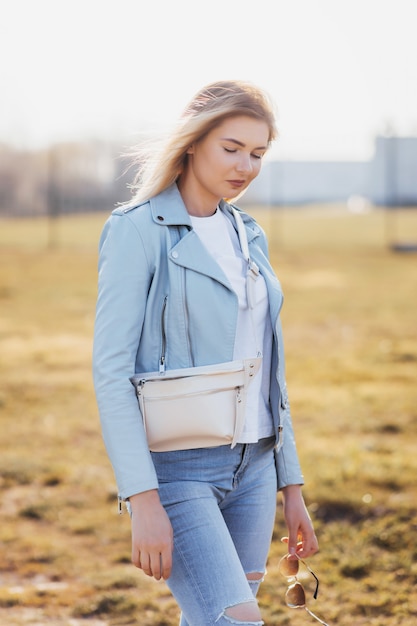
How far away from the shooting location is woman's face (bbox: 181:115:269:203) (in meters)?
2.16

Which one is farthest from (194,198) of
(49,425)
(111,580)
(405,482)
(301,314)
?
(301,314)

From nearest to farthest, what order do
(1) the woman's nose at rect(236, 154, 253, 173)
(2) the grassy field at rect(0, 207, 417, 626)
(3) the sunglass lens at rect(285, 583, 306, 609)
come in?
(1) the woman's nose at rect(236, 154, 253, 173) < (3) the sunglass lens at rect(285, 583, 306, 609) < (2) the grassy field at rect(0, 207, 417, 626)

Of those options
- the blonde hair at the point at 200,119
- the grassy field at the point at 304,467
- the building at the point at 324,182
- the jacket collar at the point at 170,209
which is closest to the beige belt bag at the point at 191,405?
the jacket collar at the point at 170,209

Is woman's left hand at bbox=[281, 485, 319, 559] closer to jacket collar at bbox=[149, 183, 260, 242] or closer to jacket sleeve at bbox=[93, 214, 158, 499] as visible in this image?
jacket sleeve at bbox=[93, 214, 158, 499]

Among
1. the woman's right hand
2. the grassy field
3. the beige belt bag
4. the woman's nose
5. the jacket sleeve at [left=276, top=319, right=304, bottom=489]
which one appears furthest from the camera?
the grassy field

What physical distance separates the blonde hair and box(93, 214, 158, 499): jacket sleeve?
0.22 m

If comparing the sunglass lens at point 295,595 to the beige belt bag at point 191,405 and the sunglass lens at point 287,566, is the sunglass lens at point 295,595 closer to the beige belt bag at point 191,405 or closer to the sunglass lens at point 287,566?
the sunglass lens at point 287,566

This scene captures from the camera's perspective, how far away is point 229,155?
218 centimetres

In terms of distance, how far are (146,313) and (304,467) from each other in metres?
3.99

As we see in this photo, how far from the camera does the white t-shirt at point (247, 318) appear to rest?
221cm

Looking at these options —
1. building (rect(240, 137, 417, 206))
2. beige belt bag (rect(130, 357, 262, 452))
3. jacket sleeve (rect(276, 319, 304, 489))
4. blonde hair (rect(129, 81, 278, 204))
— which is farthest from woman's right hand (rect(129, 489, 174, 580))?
building (rect(240, 137, 417, 206))

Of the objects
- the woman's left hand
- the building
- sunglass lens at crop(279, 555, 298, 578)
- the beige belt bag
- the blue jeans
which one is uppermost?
the beige belt bag

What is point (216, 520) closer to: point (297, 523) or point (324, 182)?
point (297, 523)

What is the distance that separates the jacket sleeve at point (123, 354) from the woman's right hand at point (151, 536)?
34 mm
